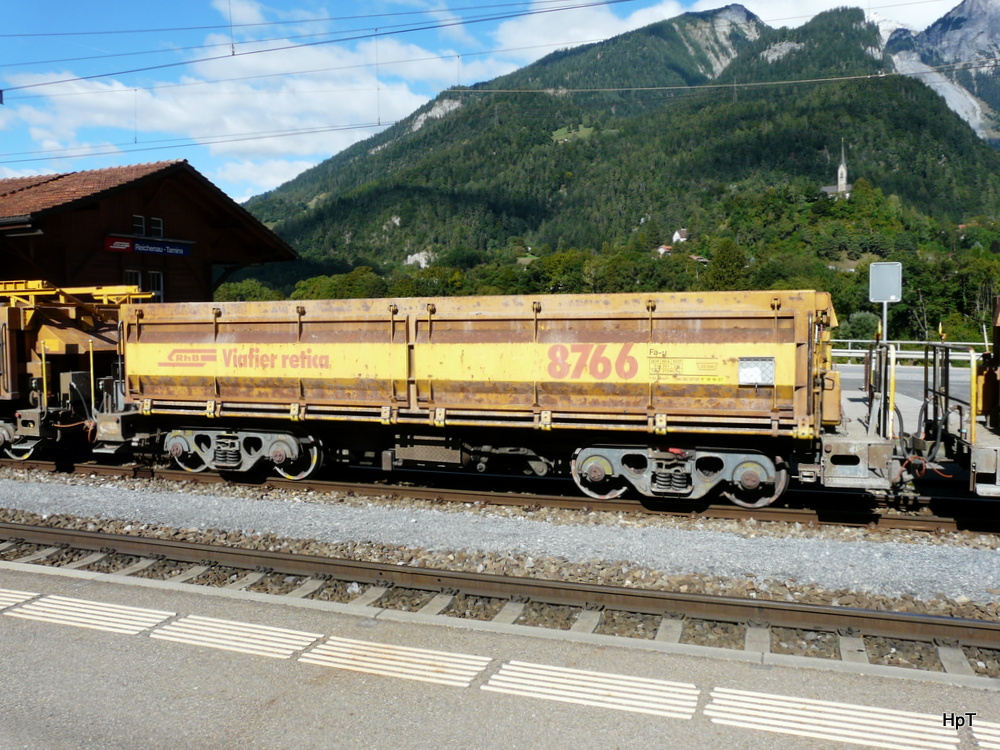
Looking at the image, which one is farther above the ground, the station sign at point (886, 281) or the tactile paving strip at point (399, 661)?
the station sign at point (886, 281)

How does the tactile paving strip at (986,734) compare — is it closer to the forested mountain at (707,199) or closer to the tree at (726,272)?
the tree at (726,272)

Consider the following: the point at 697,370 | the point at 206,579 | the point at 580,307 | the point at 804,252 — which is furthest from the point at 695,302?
the point at 804,252

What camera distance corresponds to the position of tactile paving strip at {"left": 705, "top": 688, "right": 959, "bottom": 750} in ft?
15.8

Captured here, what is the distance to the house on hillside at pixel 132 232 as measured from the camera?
19.4 metres

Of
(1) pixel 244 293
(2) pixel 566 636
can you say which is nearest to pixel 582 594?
(2) pixel 566 636

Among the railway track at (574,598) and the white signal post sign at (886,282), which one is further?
the white signal post sign at (886,282)

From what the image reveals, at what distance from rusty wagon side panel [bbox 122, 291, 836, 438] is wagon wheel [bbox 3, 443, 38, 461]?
3.24 m

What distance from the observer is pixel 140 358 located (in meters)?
12.1

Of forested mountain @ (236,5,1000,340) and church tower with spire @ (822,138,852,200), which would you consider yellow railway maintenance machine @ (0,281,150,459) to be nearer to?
forested mountain @ (236,5,1000,340)

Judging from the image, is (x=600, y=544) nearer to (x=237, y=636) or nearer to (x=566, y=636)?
(x=566, y=636)

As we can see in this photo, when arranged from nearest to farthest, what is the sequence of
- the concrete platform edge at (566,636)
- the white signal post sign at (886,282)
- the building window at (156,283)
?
the concrete platform edge at (566,636)
the white signal post sign at (886,282)
the building window at (156,283)

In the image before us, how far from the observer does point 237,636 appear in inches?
251

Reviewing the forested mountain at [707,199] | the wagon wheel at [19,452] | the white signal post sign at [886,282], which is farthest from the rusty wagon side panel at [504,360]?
the forested mountain at [707,199]

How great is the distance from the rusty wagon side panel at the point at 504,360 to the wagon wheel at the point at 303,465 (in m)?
0.91
